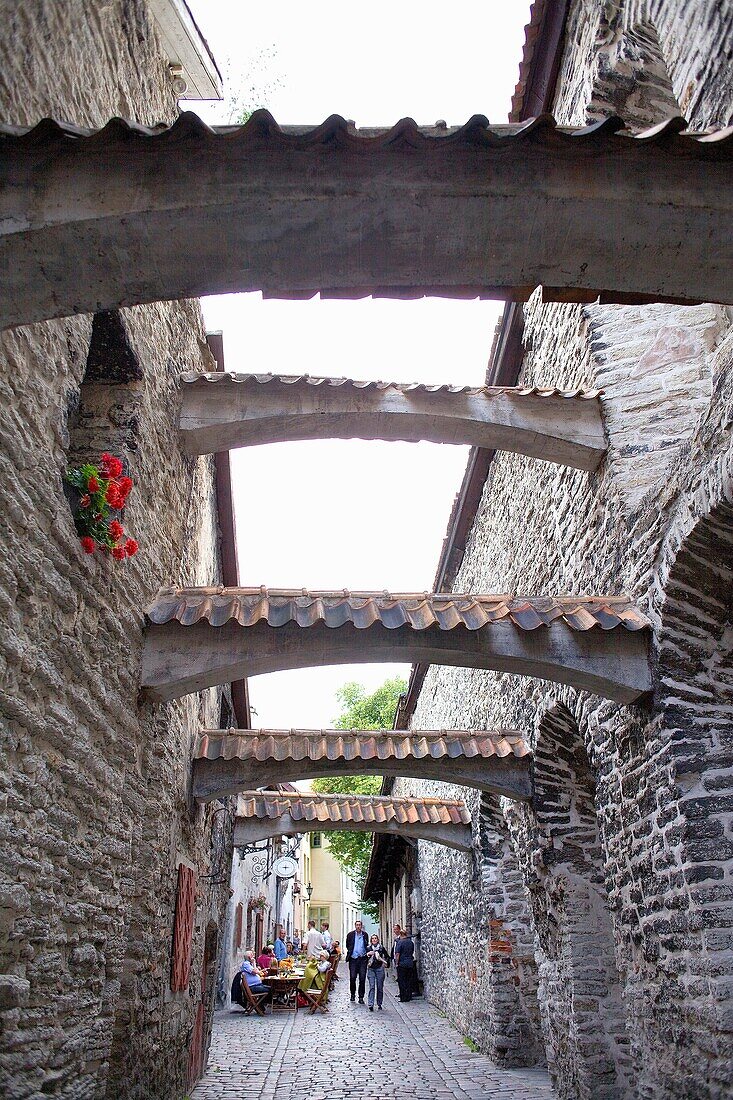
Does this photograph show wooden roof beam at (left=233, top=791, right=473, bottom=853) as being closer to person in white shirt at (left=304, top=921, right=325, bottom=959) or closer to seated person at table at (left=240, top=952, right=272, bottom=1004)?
seated person at table at (left=240, top=952, right=272, bottom=1004)

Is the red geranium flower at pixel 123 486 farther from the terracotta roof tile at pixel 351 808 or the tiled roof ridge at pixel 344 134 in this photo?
the terracotta roof tile at pixel 351 808

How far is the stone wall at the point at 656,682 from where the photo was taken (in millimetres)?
4164

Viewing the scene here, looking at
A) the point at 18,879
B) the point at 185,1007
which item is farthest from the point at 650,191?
the point at 185,1007

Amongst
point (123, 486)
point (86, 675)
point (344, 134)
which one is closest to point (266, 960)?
point (86, 675)

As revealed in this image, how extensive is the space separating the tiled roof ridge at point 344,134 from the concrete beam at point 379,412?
3816 mm

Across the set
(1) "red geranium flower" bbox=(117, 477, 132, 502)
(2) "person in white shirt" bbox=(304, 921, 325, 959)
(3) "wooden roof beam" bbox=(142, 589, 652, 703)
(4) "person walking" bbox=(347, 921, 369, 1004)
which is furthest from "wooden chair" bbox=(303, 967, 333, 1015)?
(1) "red geranium flower" bbox=(117, 477, 132, 502)

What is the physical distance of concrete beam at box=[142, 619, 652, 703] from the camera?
490 centimetres

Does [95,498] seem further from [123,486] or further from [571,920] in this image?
[571,920]

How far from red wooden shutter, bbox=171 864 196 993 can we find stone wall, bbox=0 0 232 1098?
150mm

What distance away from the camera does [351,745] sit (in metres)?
7.62

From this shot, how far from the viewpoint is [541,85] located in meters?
7.14

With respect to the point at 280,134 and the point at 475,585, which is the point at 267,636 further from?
the point at 475,585

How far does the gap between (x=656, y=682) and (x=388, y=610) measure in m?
1.64

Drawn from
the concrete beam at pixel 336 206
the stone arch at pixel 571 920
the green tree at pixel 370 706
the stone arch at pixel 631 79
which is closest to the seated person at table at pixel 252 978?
the stone arch at pixel 571 920
